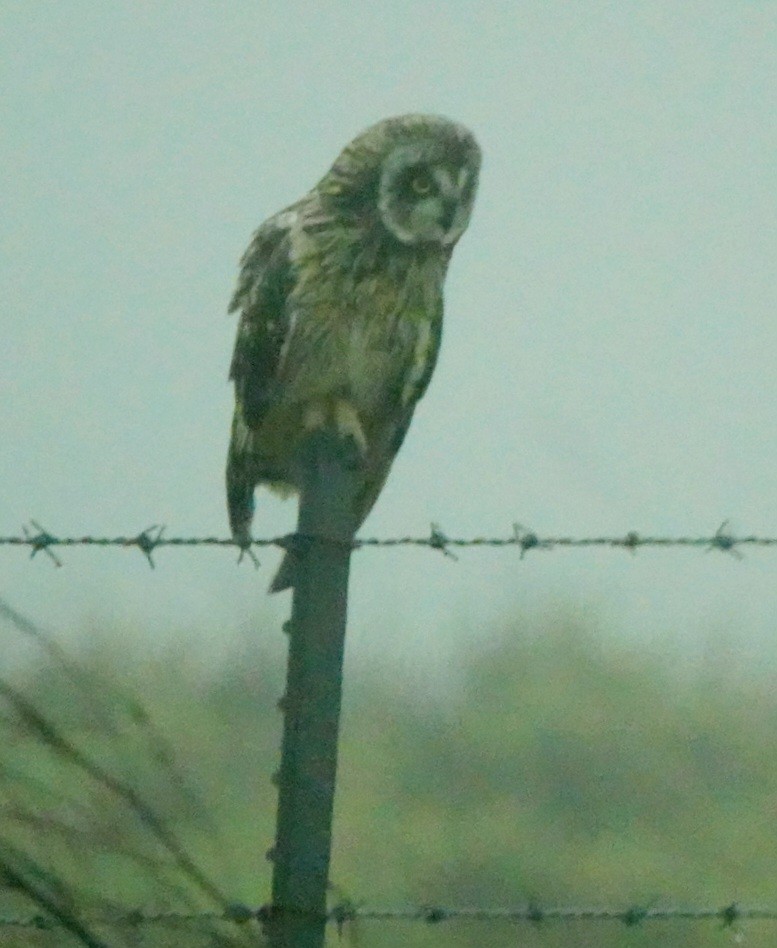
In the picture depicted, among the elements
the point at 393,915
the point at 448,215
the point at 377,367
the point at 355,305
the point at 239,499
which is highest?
the point at 448,215

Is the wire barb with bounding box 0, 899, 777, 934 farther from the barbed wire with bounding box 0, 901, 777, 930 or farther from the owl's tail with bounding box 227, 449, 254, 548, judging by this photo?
the owl's tail with bounding box 227, 449, 254, 548

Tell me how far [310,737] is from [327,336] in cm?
175

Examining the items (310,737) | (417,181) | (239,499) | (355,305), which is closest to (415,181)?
(417,181)

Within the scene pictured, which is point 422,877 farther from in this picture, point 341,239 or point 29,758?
point 29,758

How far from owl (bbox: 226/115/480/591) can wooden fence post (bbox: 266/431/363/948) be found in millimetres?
1559

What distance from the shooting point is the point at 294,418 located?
3.40 metres

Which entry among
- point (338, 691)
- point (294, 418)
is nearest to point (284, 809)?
point (338, 691)

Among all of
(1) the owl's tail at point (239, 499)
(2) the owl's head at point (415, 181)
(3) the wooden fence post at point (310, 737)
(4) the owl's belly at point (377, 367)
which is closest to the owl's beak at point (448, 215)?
(2) the owl's head at point (415, 181)

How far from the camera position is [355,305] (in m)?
3.37

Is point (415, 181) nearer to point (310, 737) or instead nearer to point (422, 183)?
point (422, 183)

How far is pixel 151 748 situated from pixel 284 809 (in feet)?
0.82

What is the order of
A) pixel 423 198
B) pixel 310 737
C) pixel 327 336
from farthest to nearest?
pixel 423 198, pixel 327 336, pixel 310 737

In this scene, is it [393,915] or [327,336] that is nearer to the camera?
[393,915]

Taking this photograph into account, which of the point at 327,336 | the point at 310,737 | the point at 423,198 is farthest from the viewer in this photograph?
the point at 423,198
